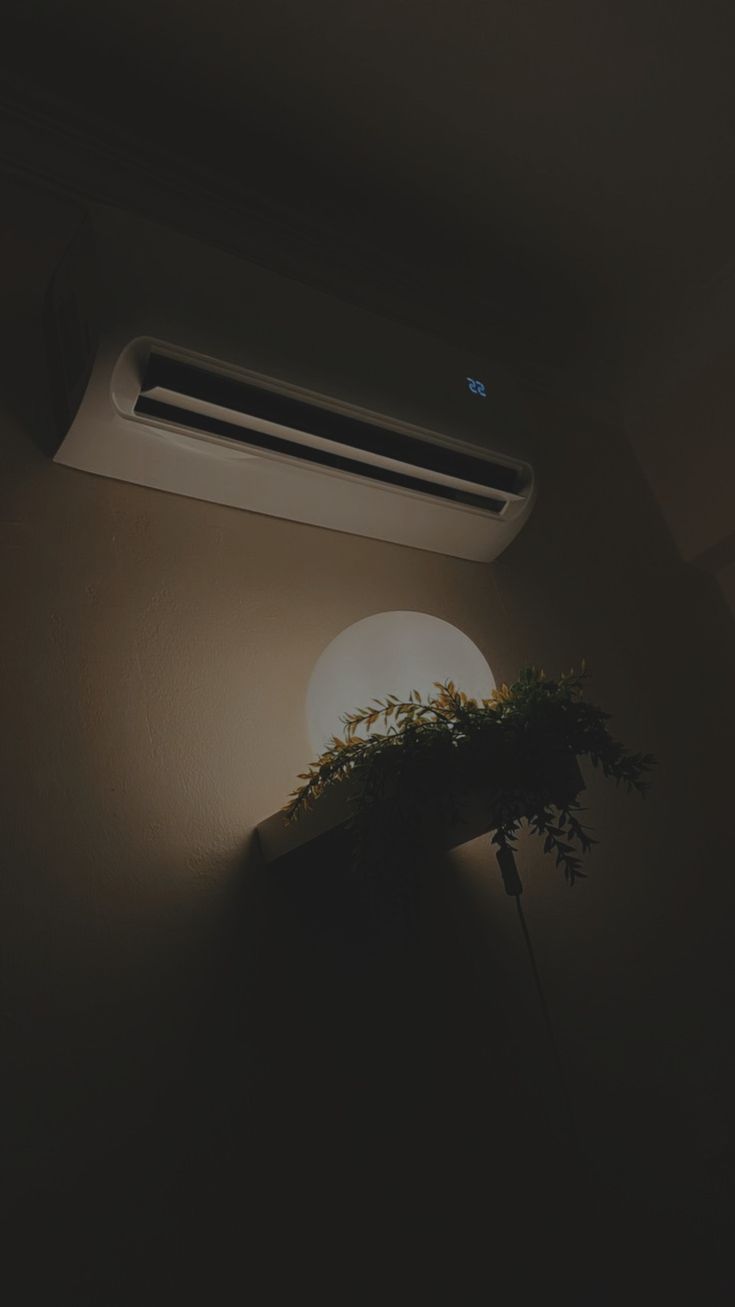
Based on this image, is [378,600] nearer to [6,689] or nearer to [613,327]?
[6,689]

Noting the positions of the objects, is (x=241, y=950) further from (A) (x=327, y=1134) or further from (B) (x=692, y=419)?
(B) (x=692, y=419)

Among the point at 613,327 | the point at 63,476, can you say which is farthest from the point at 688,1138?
the point at 613,327

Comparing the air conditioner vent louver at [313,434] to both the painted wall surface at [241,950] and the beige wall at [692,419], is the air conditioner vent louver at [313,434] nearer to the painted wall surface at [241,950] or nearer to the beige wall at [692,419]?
the painted wall surface at [241,950]

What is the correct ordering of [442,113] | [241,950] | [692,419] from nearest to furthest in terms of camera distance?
[241,950]
[442,113]
[692,419]

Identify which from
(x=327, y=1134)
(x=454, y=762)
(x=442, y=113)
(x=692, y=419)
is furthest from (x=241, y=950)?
(x=692, y=419)

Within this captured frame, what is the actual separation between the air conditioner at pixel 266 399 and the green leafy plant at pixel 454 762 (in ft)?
1.62

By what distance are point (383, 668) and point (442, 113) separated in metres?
1.17

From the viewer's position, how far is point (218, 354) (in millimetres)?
1388

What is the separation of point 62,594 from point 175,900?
454 mm

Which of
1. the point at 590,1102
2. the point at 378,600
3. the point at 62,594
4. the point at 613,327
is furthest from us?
the point at 613,327

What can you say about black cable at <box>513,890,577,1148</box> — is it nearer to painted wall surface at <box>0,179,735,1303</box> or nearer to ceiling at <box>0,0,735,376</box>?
painted wall surface at <box>0,179,735,1303</box>

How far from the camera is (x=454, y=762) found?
3.73 ft

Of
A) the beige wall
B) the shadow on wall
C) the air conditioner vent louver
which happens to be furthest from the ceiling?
the shadow on wall

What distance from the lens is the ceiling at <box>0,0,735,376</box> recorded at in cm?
161
